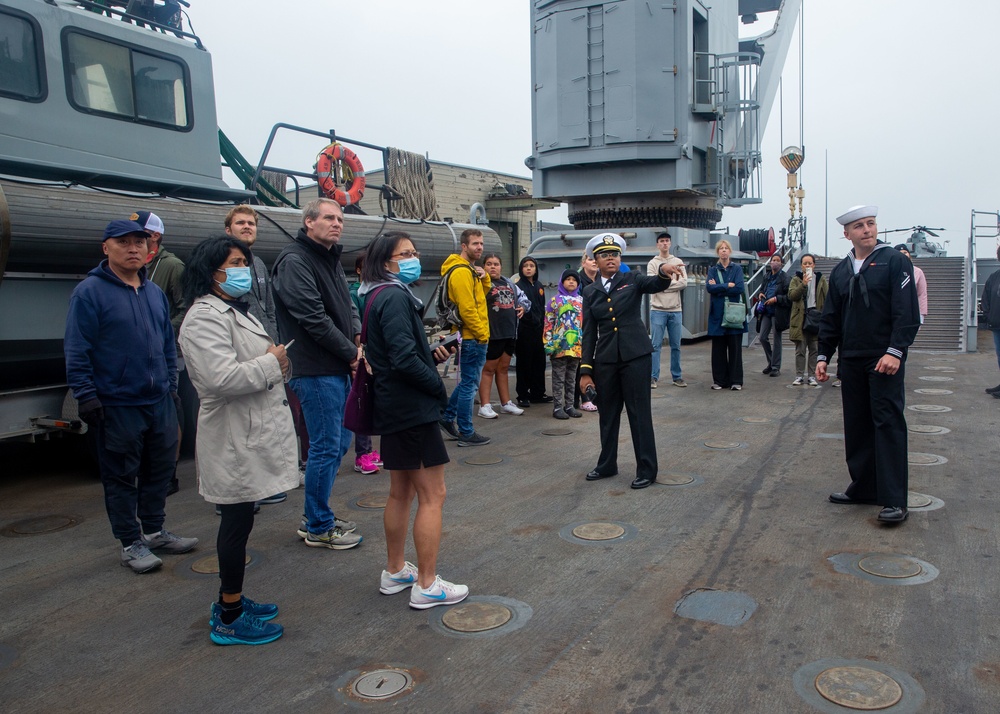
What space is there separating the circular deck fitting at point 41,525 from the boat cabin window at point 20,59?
354 cm

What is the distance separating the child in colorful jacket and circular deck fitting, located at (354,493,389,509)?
3.14 meters

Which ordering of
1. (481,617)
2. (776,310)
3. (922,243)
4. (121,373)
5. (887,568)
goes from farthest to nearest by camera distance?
(922,243) → (776,310) → (121,373) → (887,568) → (481,617)

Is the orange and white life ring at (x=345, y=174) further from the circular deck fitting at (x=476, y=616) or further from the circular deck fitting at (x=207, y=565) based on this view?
the circular deck fitting at (x=476, y=616)

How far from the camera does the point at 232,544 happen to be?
10.7ft

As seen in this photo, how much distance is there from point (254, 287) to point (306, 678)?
2.79 metres

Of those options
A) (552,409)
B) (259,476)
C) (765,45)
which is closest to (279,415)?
(259,476)

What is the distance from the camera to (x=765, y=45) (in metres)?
18.6

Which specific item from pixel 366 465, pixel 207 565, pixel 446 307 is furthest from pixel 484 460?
pixel 207 565

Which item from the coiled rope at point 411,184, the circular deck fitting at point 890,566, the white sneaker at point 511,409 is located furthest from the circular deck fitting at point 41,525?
the coiled rope at point 411,184

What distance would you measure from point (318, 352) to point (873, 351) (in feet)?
11.1

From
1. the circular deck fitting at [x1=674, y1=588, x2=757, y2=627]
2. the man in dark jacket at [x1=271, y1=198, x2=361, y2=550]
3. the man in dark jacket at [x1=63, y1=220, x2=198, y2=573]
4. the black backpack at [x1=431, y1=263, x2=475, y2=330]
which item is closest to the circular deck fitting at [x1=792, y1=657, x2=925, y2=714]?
the circular deck fitting at [x1=674, y1=588, x2=757, y2=627]

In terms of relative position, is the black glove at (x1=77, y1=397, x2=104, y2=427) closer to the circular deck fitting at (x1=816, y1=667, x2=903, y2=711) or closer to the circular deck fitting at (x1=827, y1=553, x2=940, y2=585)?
the circular deck fitting at (x1=816, y1=667, x2=903, y2=711)

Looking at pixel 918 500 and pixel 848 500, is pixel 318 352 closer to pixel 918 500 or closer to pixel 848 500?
pixel 848 500

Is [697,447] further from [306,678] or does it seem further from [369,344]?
[306,678]
